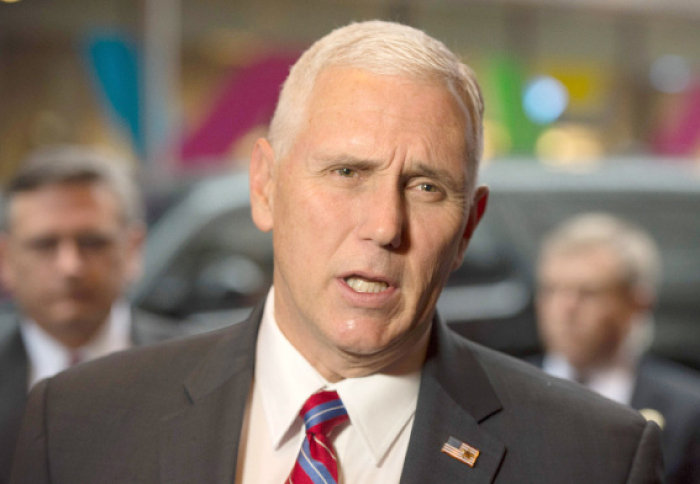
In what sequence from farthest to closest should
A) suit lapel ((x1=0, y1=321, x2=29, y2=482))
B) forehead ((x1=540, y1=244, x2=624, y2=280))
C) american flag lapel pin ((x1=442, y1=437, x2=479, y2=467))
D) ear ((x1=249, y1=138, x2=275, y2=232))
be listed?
forehead ((x1=540, y1=244, x2=624, y2=280)) → suit lapel ((x1=0, y1=321, x2=29, y2=482)) → ear ((x1=249, y1=138, x2=275, y2=232)) → american flag lapel pin ((x1=442, y1=437, x2=479, y2=467))

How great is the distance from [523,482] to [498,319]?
3.80m

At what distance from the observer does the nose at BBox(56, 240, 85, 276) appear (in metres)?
2.90

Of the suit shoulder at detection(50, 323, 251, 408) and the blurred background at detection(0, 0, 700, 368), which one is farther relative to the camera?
the blurred background at detection(0, 0, 700, 368)

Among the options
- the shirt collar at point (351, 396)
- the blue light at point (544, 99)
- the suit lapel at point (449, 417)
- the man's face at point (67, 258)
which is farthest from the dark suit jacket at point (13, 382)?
the blue light at point (544, 99)

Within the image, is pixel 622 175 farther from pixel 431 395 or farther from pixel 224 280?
pixel 431 395

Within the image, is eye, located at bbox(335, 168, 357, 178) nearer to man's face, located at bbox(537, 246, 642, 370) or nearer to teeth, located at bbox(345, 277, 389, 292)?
teeth, located at bbox(345, 277, 389, 292)

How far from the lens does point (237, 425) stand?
64.0 inches

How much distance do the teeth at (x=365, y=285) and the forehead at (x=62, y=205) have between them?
65.1 inches

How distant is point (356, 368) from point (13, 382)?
1666mm

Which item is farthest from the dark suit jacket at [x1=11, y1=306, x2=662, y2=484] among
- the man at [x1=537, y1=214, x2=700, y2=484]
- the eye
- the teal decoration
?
the teal decoration

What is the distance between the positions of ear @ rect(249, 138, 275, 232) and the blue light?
8.13 metres

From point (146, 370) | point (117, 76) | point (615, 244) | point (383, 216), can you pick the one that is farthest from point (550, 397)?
point (117, 76)

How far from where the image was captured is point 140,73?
7.89m

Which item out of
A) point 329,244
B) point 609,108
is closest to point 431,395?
point 329,244
